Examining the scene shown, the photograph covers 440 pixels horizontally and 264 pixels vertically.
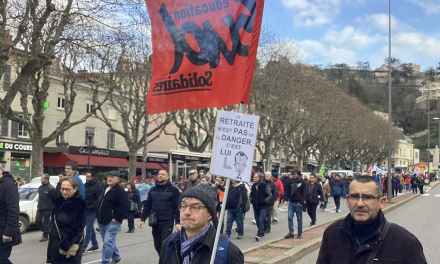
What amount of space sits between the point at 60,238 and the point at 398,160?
112749mm

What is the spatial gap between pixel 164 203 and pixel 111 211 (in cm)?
105

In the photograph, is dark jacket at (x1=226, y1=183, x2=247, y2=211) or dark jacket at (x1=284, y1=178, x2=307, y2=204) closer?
dark jacket at (x1=226, y1=183, x2=247, y2=211)

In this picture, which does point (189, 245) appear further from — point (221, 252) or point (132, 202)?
point (132, 202)

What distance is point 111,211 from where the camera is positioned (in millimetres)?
7766

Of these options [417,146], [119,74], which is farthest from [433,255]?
[417,146]

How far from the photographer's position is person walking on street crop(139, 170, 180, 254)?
730 centimetres

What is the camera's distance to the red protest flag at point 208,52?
15.6 feet

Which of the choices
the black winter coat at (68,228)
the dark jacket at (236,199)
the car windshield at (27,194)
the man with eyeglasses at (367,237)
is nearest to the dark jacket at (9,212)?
the black winter coat at (68,228)

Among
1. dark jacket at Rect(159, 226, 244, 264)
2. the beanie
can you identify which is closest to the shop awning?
the beanie

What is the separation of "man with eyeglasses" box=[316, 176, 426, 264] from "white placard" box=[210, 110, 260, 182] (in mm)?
1368

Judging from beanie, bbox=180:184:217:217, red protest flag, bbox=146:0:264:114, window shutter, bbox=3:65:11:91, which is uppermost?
window shutter, bbox=3:65:11:91

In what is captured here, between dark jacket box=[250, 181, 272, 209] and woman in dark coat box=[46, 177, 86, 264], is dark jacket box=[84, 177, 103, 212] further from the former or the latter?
dark jacket box=[250, 181, 272, 209]

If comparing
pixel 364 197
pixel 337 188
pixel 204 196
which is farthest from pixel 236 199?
pixel 337 188

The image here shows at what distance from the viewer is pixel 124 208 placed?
7.73m
